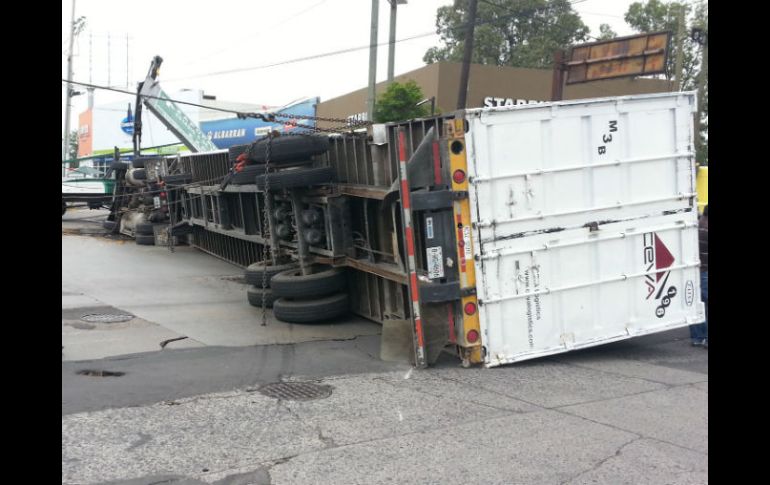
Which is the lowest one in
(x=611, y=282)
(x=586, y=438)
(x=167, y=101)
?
(x=586, y=438)

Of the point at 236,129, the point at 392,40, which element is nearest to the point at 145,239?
the point at 392,40

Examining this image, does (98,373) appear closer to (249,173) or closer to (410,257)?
(410,257)

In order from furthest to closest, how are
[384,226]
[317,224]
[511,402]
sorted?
1. [317,224]
2. [384,226]
3. [511,402]

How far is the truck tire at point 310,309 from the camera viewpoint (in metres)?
10.3

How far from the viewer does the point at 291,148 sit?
10484mm

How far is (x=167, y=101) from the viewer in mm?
24625

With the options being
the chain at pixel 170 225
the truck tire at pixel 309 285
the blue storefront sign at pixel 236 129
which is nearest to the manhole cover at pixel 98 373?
the truck tire at pixel 309 285

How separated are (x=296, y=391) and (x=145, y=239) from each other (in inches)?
530

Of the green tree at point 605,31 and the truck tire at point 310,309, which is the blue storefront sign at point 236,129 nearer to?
the green tree at point 605,31

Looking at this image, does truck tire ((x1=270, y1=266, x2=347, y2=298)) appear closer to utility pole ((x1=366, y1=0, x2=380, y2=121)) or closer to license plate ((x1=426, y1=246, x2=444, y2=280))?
license plate ((x1=426, y1=246, x2=444, y2=280))

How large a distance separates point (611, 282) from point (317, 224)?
4.34 metres

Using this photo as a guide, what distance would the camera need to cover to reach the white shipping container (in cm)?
798

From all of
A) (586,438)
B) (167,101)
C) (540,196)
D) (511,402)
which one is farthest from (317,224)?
(167,101)
